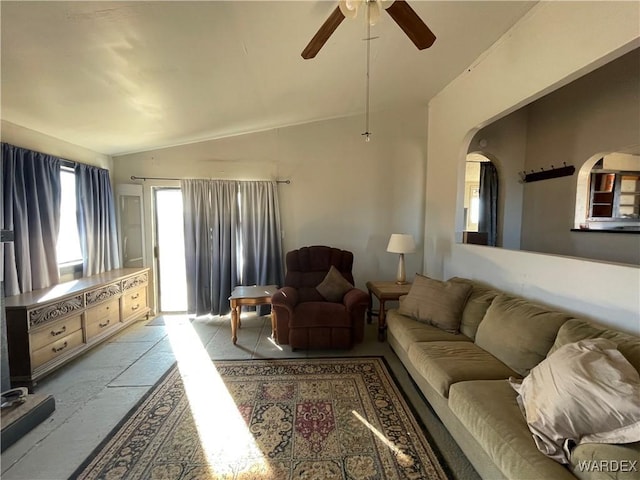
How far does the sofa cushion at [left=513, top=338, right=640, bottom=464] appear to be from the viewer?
1.18 m

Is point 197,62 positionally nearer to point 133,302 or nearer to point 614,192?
point 133,302

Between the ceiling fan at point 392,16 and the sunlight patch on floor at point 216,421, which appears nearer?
the ceiling fan at point 392,16

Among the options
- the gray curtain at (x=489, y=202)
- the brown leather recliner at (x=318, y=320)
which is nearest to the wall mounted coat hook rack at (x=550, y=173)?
the gray curtain at (x=489, y=202)

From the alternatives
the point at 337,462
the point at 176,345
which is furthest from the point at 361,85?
the point at 176,345

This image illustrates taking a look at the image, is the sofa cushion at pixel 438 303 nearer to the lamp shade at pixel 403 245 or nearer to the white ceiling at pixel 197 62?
the lamp shade at pixel 403 245

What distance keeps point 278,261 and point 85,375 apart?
236cm

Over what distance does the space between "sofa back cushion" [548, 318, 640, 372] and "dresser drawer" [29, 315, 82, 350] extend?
3770 mm

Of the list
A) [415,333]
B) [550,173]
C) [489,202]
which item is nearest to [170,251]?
[415,333]

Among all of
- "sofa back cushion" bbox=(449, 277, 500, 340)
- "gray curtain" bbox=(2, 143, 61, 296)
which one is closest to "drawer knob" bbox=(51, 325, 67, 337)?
"gray curtain" bbox=(2, 143, 61, 296)

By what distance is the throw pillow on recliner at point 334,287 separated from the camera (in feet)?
11.1

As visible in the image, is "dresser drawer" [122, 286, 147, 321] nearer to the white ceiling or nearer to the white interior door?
the white interior door

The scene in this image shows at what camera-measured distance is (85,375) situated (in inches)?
101

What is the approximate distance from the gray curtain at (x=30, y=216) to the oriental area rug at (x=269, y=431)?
5.41 ft

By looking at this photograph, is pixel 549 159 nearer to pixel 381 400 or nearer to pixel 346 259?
pixel 346 259
